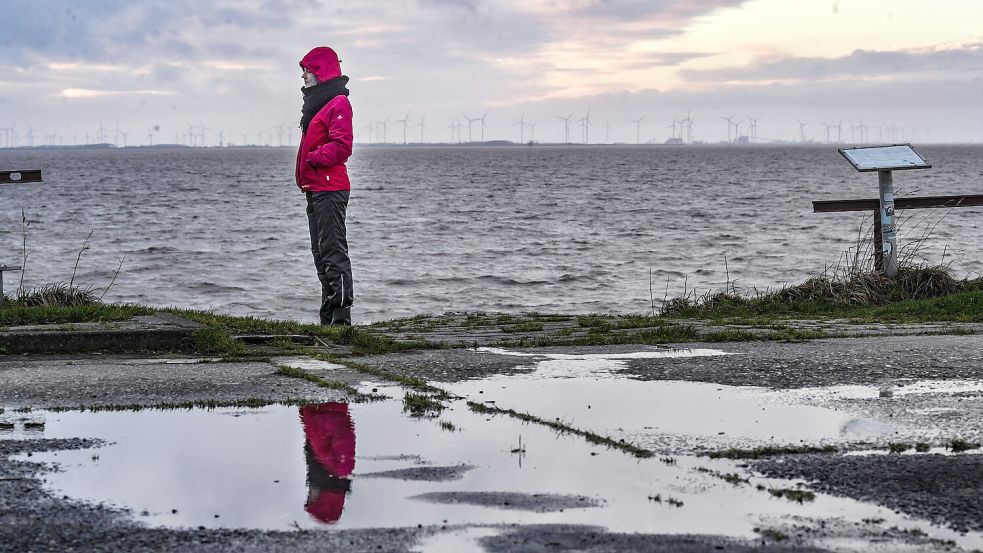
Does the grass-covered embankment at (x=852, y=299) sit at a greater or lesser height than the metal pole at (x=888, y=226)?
lesser

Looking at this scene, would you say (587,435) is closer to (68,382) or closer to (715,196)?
(68,382)

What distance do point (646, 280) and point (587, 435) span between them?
22.2 m

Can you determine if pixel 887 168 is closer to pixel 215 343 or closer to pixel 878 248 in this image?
pixel 878 248

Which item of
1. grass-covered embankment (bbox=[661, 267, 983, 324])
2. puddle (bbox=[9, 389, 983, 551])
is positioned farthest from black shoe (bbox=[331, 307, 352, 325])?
puddle (bbox=[9, 389, 983, 551])

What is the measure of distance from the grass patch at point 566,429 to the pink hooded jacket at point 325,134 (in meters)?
4.42

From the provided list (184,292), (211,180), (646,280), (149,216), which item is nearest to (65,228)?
(149,216)

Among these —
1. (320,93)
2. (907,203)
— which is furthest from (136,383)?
(907,203)

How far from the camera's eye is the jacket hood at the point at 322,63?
1045cm

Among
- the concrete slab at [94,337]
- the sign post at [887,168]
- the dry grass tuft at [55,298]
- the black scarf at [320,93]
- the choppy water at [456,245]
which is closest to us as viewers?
the concrete slab at [94,337]

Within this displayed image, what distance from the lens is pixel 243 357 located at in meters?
8.21

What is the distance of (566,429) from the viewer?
5855 millimetres

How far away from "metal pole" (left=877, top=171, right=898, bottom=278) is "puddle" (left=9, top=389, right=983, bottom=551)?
8.58m

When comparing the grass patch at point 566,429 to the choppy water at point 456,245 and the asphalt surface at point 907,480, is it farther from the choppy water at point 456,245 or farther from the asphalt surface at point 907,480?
the choppy water at point 456,245

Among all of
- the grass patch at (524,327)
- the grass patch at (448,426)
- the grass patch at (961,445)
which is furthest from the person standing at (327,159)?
the grass patch at (961,445)
